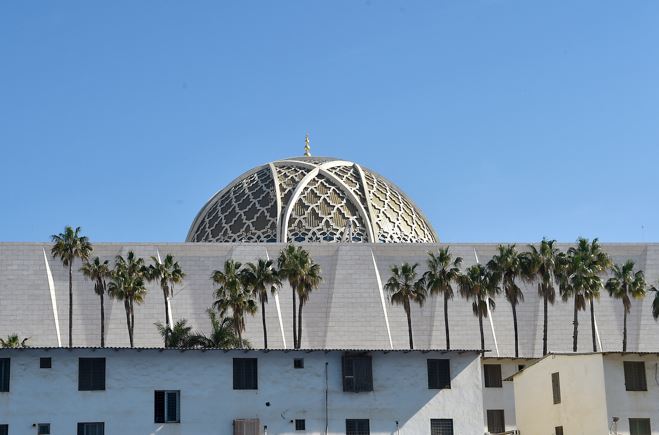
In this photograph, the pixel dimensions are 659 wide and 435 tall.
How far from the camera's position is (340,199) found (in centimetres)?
9350

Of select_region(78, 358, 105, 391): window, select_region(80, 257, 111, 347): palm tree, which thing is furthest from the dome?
select_region(78, 358, 105, 391): window

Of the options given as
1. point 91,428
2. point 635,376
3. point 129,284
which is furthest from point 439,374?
point 129,284

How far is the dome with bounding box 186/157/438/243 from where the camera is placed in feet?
299

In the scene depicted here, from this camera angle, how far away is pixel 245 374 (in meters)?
→ 52.1

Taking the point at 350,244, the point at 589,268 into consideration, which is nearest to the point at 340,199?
the point at 350,244

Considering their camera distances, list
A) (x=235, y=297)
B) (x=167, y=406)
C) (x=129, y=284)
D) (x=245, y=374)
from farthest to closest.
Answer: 1. (x=129, y=284)
2. (x=235, y=297)
3. (x=245, y=374)
4. (x=167, y=406)

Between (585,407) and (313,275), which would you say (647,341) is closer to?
(313,275)

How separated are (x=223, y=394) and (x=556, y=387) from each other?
14200 millimetres

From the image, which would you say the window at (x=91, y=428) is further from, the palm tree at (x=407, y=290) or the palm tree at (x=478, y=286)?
the palm tree at (x=478, y=286)

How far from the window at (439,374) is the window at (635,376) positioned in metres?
7.20

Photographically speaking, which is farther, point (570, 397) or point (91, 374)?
point (570, 397)

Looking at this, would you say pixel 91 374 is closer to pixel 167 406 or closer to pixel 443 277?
pixel 167 406

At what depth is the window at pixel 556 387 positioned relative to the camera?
55250 mm

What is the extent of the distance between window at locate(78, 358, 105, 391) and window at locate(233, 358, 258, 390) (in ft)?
16.9
